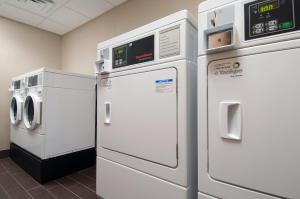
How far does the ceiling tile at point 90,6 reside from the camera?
8.23ft

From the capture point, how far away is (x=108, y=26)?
108 inches

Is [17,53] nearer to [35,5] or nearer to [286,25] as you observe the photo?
[35,5]

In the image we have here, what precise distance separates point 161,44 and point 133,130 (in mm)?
582

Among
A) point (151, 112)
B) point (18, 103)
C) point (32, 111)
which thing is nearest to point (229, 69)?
point (151, 112)

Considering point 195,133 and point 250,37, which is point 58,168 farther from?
point 250,37

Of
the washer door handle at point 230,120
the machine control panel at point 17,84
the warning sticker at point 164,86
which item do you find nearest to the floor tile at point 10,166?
the machine control panel at point 17,84

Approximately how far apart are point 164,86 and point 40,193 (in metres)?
1.74

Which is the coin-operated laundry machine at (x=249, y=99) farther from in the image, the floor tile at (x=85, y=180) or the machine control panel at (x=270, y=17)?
the floor tile at (x=85, y=180)

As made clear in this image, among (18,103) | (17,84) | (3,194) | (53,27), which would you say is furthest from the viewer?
(53,27)

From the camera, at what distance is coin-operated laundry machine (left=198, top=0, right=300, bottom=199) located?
2.08 feet

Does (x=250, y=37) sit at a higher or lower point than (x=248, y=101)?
higher

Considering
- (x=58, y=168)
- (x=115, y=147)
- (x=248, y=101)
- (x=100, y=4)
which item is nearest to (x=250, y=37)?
(x=248, y=101)

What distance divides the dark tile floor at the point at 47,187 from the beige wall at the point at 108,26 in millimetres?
1773

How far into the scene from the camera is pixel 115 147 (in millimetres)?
1240
